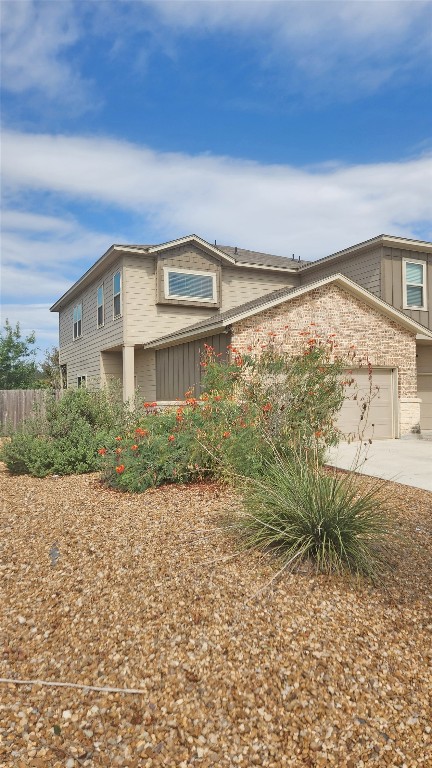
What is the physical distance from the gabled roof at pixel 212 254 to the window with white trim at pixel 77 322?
0.66 metres

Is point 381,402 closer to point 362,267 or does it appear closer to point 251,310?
point 251,310

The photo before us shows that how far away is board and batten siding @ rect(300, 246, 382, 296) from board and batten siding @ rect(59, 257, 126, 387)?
721 centimetres

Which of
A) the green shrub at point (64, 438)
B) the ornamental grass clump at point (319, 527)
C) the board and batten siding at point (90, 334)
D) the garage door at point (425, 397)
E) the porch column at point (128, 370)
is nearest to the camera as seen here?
the ornamental grass clump at point (319, 527)

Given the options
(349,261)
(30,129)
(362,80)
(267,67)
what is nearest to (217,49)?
(267,67)

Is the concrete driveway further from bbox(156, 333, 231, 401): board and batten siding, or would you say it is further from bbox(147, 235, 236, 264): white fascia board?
bbox(147, 235, 236, 264): white fascia board

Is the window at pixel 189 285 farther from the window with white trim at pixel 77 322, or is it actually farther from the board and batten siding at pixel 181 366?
the window with white trim at pixel 77 322

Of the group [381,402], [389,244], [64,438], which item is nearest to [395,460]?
[381,402]

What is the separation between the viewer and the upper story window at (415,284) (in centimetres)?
1631

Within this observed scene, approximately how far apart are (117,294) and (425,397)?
10679 millimetres

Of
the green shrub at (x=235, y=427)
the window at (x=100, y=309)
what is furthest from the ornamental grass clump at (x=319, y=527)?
the window at (x=100, y=309)

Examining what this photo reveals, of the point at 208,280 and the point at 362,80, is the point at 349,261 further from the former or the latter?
the point at 362,80

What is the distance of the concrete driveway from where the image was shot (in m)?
7.83

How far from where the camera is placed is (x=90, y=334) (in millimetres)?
20141

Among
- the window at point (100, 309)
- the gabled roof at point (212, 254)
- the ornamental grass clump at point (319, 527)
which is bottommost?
the ornamental grass clump at point (319, 527)
